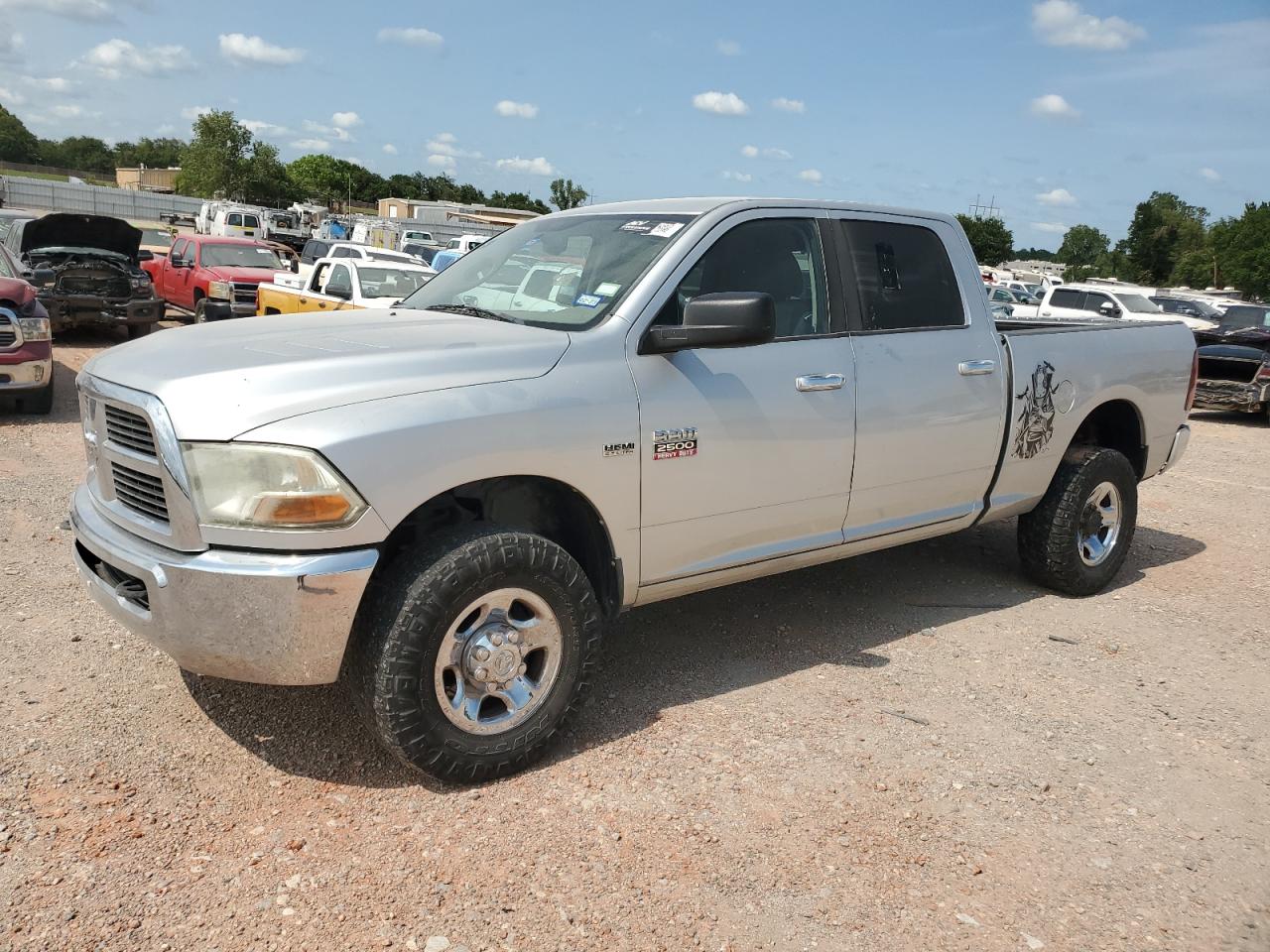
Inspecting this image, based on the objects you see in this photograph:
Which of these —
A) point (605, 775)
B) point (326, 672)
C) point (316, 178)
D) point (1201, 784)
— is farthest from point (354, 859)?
point (316, 178)

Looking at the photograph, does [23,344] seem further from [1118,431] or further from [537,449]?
[1118,431]

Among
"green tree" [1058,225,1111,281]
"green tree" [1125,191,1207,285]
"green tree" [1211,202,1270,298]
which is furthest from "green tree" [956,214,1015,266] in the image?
"green tree" [1058,225,1111,281]

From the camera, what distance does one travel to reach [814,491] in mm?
4336

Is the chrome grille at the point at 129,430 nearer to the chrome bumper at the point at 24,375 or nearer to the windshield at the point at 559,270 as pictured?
the windshield at the point at 559,270

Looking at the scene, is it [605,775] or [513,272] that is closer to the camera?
Result: [605,775]

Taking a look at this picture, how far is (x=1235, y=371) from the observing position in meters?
14.7

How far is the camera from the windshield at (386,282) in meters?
13.1

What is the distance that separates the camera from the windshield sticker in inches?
161

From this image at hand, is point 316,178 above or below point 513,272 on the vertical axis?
above

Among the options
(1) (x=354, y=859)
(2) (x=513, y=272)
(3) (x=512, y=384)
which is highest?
(2) (x=513, y=272)

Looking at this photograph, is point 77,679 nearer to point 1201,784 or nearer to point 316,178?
point 1201,784

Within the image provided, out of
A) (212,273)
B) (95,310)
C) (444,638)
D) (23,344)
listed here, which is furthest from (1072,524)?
(212,273)

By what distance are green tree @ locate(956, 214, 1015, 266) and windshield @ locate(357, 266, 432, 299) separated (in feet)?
319

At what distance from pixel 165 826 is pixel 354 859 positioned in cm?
62
